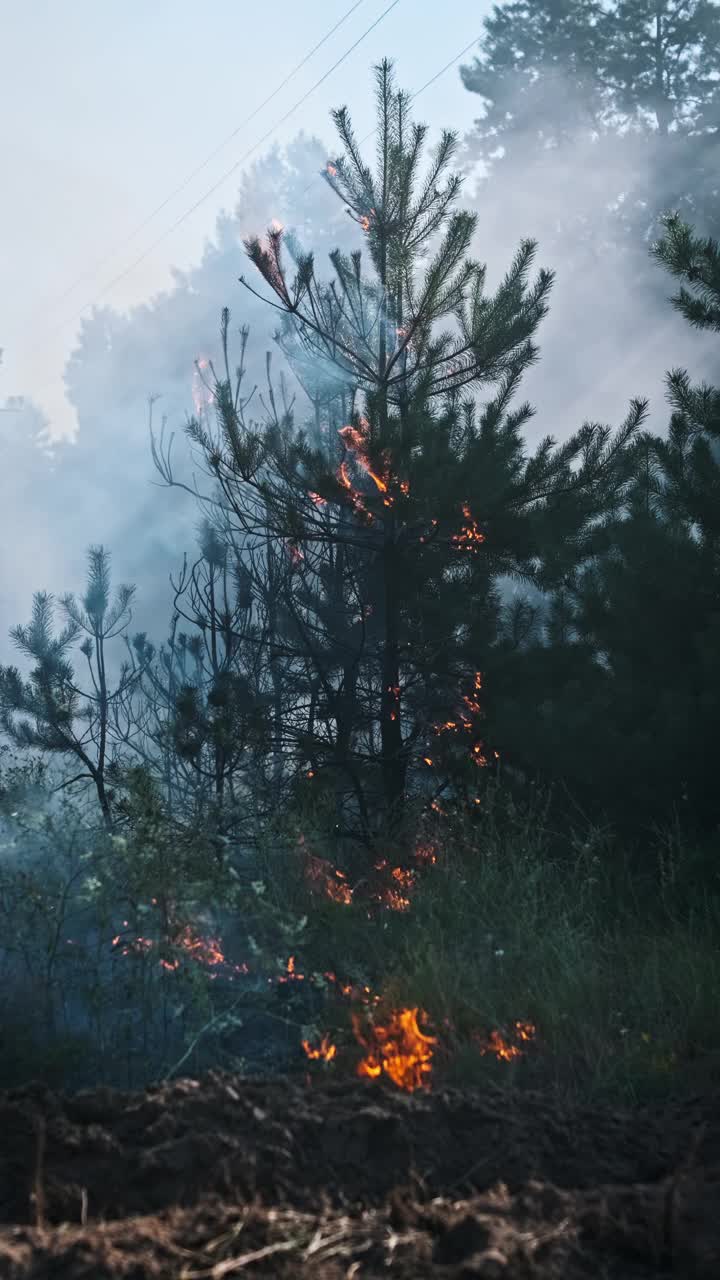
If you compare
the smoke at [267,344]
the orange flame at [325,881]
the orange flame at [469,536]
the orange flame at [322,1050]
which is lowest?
the orange flame at [322,1050]

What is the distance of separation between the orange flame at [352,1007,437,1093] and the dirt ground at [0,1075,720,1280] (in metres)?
0.59

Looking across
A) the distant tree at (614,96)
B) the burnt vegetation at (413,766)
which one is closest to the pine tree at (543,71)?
the distant tree at (614,96)

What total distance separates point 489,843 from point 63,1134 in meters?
4.20

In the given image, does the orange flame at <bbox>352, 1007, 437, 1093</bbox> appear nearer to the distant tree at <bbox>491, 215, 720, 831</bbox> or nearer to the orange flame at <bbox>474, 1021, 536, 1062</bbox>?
the orange flame at <bbox>474, 1021, 536, 1062</bbox>

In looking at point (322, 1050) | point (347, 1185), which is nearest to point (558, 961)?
point (322, 1050)

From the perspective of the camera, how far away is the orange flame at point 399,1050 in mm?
3871

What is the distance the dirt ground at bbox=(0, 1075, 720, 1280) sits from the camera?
2.14m

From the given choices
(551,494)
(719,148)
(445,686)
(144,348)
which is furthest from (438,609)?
(144,348)

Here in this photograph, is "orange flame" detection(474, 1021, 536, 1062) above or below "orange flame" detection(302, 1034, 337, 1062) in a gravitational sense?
below

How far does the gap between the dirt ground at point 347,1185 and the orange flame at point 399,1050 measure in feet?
1.93

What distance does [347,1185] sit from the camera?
2.60m

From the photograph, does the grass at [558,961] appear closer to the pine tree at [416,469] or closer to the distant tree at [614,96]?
the pine tree at [416,469]

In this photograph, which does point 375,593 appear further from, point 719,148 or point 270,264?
point 719,148

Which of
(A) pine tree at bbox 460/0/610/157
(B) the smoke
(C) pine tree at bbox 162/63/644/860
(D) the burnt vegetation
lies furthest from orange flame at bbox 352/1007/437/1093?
(A) pine tree at bbox 460/0/610/157
